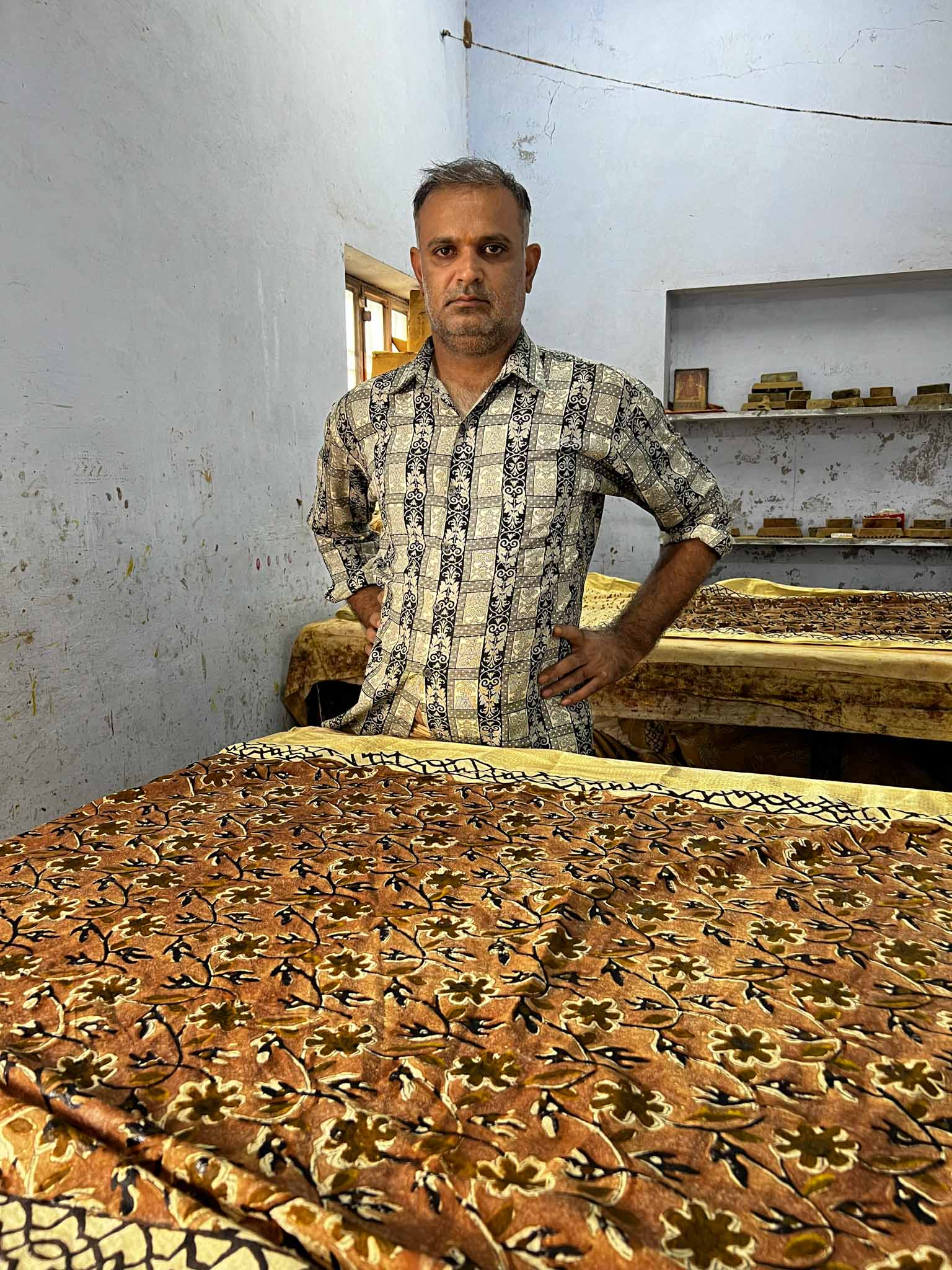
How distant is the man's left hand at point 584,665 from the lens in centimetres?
159

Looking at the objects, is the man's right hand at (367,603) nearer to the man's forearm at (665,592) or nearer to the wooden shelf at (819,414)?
the man's forearm at (665,592)

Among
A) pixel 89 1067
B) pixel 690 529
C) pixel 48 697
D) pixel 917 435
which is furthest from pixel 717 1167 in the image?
pixel 917 435

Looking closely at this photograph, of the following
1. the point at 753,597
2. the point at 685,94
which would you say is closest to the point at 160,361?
the point at 753,597

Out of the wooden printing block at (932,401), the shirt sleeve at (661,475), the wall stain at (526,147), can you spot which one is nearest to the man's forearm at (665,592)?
the shirt sleeve at (661,475)

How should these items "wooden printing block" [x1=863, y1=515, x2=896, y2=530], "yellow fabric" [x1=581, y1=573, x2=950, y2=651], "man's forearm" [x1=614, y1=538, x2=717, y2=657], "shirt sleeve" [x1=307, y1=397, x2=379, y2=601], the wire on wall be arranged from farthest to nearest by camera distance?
"wooden printing block" [x1=863, y1=515, x2=896, y2=530] → the wire on wall → "yellow fabric" [x1=581, y1=573, x2=950, y2=651] → "shirt sleeve" [x1=307, y1=397, x2=379, y2=601] → "man's forearm" [x1=614, y1=538, x2=717, y2=657]

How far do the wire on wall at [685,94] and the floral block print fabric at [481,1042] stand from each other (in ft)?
15.0

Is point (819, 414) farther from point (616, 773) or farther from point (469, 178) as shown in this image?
point (616, 773)

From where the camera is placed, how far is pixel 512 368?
153cm

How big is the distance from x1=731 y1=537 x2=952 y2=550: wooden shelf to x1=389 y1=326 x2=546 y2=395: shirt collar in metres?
3.54

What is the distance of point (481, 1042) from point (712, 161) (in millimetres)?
5132

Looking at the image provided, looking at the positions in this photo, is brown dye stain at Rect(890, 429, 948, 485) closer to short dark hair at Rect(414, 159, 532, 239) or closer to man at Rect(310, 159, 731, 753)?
man at Rect(310, 159, 731, 753)

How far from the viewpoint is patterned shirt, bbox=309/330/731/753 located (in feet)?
5.00

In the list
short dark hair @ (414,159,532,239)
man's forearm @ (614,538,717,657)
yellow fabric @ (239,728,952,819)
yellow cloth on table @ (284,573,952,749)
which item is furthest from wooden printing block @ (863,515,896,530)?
yellow fabric @ (239,728,952,819)

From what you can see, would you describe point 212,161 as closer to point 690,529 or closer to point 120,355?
point 120,355
